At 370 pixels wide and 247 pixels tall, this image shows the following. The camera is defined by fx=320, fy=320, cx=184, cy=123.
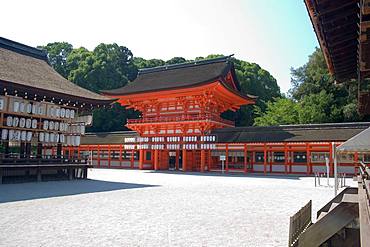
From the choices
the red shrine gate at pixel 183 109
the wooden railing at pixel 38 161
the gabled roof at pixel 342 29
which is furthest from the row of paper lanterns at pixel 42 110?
the gabled roof at pixel 342 29

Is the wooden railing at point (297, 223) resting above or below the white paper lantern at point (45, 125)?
below

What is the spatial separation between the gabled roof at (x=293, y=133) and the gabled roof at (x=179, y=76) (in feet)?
14.8

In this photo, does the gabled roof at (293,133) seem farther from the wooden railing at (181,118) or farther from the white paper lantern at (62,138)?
the white paper lantern at (62,138)

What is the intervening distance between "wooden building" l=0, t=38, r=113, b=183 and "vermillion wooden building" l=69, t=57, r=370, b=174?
394 inches

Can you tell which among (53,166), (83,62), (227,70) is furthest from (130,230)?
(83,62)

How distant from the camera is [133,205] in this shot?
10.1 meters

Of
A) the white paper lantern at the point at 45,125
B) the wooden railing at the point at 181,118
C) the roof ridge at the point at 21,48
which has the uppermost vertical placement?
the roof ridge at the point at 21,48

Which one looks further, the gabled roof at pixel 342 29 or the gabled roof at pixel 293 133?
the gabled roof at pixel 293 133

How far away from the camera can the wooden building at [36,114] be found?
17125 millimetres

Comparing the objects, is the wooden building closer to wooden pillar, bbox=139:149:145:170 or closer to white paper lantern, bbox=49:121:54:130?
white paper lantern, bbox=49:121:54:130

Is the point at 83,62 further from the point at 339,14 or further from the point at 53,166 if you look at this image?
the point at 339,14

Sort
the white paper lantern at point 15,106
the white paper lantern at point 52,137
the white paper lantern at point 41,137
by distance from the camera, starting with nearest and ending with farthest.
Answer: the white paper lantern at point 15,106 < the white paper lantern at point 41,137 < the white paper lantern at point 52,137

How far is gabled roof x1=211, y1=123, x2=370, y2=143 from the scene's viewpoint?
80.8 ft

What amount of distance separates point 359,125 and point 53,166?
2239 cm
